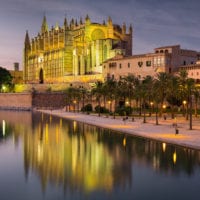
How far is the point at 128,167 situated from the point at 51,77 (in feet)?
267

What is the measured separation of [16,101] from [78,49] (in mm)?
18875

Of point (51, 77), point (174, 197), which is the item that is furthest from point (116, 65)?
point (174, 197)

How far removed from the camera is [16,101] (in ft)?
275

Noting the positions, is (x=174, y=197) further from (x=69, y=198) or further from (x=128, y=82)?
(x=128, y=82)

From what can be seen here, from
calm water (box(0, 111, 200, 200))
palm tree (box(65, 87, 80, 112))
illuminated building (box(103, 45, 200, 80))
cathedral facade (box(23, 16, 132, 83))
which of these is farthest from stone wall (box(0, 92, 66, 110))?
calm water (box(0, 111, 200, 200))

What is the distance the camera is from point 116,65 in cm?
6969

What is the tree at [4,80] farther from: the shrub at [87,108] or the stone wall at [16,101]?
the shrub at [87,108]

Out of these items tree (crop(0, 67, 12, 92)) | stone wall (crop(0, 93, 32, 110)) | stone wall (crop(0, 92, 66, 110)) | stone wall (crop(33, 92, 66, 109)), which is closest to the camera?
stone wall (crop(33, 92, 66, 109))

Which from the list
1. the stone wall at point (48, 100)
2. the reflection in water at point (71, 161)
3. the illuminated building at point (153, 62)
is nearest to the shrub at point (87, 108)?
the illuminated building at point (153, 62)

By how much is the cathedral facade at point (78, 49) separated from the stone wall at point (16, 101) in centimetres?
1155

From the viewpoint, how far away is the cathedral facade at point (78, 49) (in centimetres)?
8175

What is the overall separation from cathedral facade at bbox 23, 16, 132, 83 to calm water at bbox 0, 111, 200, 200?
55.9 metres

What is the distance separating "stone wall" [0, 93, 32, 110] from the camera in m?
80.9

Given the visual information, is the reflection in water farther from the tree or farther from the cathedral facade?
the tree
